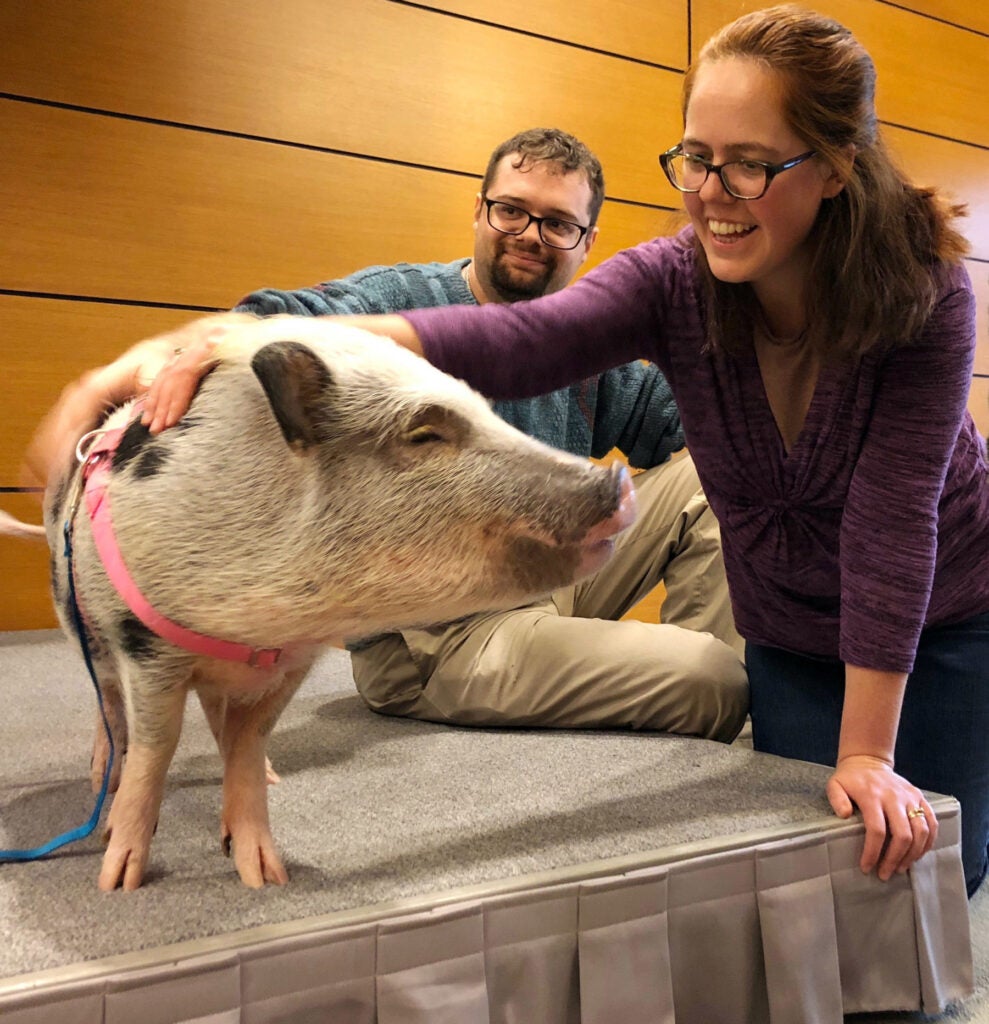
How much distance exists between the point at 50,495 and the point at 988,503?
1.14 meters

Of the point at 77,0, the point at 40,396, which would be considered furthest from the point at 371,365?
the point at 77,0

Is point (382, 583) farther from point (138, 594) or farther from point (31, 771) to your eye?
point (31, 771)

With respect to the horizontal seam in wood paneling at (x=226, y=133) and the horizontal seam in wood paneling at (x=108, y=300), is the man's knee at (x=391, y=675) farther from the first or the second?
the horizontal seam in wood paneling at (x=226, y=133)

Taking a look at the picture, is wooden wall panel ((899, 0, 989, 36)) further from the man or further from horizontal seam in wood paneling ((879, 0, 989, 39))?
the man

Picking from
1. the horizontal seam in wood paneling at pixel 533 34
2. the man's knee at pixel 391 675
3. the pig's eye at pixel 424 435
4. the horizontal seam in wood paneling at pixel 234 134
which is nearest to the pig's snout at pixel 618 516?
the pig's eye at pixel 424 435

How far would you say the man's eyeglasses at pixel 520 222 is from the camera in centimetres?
162

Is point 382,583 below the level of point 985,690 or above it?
above

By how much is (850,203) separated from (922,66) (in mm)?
3164

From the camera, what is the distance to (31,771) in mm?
1161

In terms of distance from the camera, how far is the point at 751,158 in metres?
0.92

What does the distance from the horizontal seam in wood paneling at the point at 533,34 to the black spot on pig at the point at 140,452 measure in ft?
7.22

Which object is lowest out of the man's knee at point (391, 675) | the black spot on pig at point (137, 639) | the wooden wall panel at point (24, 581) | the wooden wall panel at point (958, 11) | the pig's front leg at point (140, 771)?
the wooden wall panel at point (24, 581)

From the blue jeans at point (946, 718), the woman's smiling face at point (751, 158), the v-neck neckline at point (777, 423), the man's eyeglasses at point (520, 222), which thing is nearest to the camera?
the woman's smiling face at point (751, 158)

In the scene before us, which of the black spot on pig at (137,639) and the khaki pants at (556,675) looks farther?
the khaki pants at (556,675)
